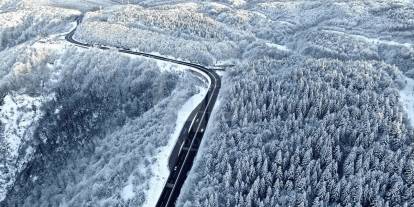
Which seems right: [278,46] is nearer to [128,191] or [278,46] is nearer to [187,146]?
[187,146]

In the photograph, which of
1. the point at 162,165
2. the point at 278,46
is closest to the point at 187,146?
the point at 162,165

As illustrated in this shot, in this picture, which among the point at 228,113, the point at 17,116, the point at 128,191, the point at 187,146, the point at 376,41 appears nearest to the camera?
the point at 128,191

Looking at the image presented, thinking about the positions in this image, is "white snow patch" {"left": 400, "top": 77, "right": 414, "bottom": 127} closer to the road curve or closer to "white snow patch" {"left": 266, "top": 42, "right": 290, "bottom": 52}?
the road curve

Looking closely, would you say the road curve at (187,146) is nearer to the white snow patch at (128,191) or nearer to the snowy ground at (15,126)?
the white snow patch at (128,191)

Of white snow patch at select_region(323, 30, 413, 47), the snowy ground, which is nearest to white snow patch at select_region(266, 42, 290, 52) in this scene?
white snow patch at select_region(323, 30, 413, 47)

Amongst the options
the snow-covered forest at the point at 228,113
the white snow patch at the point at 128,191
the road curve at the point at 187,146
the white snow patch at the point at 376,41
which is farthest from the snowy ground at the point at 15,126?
the white snow patch at the point at 376,41

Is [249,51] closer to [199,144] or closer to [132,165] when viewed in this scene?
[199,144]
